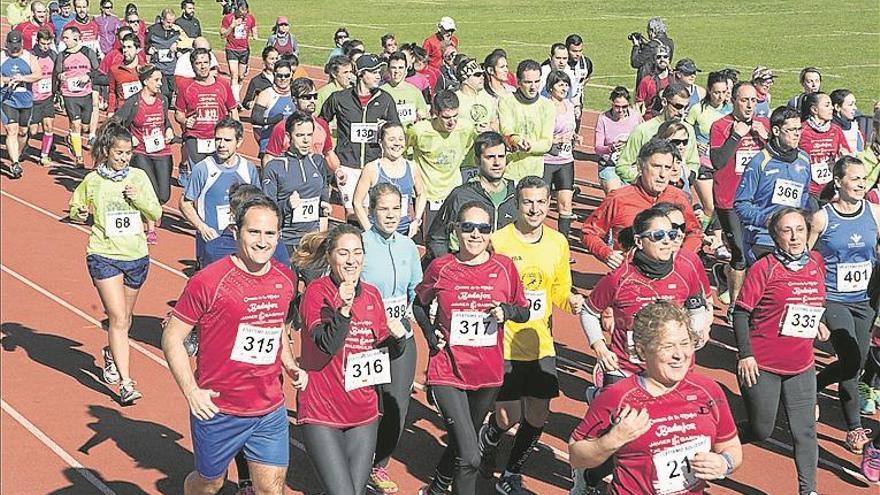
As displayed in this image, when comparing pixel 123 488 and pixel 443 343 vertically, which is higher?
pixel 443 343

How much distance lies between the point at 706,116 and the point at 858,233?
4587 mm

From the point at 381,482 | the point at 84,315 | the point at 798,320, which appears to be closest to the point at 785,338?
the point at 798,320

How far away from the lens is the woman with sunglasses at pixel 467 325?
261 inches

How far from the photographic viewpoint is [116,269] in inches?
349

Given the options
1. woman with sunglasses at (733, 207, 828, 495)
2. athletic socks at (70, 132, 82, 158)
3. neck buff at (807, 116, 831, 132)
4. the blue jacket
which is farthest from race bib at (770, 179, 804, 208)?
athletic socks at (70, 132, 82, 158)

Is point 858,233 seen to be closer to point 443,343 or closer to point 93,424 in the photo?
point 443,343

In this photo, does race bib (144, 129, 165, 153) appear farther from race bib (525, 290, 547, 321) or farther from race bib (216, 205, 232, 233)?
race bib (525, 290, 547, 321)

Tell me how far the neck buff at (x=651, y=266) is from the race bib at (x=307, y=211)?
3.75 meters

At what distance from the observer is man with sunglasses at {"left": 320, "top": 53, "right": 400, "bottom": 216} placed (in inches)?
486

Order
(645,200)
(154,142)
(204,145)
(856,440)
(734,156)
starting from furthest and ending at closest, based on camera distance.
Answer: (204,145) → (154,142) → (734,156) → (856,440) → (645,200)

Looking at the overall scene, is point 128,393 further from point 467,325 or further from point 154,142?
point 154,142

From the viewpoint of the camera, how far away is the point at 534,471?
7.96 meters

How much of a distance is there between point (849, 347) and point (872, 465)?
762mm

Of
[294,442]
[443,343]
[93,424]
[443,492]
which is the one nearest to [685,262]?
[443,343]
